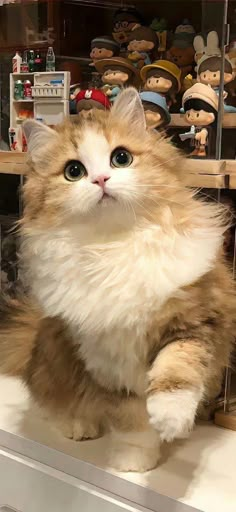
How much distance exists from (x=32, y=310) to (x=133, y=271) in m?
0.36

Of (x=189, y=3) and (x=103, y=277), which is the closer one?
(x=103, y=277)

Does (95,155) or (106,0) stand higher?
(106,0)

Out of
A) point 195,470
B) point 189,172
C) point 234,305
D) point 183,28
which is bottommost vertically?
point 195,470

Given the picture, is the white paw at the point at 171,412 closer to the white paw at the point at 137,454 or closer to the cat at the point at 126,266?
the cat at the point at 126,266

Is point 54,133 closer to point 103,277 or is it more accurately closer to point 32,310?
point 103,277

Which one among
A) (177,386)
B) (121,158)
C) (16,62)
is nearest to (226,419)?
(177,386)

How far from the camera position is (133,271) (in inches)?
29.8

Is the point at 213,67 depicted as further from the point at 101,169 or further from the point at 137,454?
the point at 137,454

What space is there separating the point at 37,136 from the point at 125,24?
1.24ft

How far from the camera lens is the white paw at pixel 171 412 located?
0.66 meters

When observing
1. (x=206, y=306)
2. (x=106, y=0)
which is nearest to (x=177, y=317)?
(x=206, y=306)

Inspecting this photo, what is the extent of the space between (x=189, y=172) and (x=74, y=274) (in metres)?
0.21

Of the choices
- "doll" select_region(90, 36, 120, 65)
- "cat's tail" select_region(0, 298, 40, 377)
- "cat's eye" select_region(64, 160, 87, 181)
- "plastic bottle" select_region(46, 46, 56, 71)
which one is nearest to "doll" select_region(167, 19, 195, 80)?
"doll" select_region(90, 36, 120, 65)

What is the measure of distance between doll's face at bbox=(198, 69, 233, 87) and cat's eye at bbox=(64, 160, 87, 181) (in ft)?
0.98
